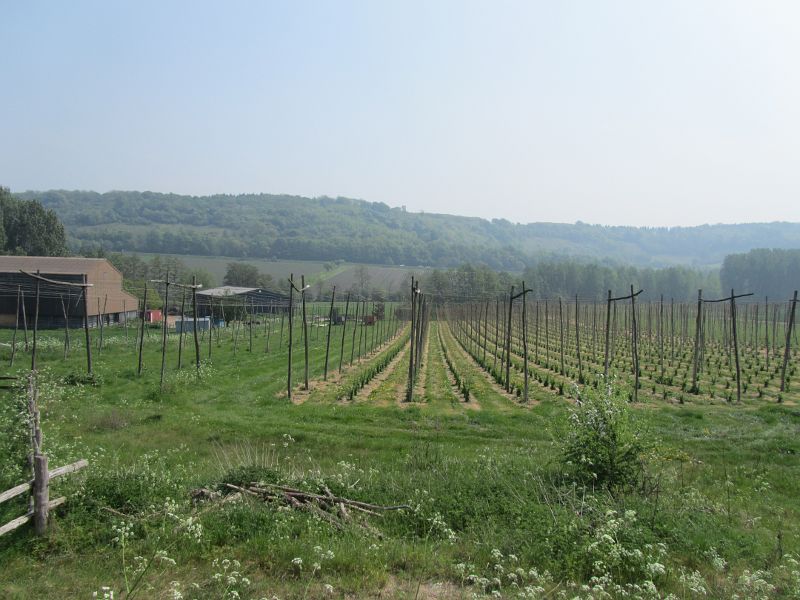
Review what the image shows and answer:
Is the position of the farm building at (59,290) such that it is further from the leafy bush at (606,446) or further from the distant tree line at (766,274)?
the distant tree line at (766,274)

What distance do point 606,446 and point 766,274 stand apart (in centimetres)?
14771

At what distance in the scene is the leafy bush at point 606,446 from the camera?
28.9 feet

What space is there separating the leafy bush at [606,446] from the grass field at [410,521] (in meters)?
0.17

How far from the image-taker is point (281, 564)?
6383 millimetres

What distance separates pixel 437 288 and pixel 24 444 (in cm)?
7711

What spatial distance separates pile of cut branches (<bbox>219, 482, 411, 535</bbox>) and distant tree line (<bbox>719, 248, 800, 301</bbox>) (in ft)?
469

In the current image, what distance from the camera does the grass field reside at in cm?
599

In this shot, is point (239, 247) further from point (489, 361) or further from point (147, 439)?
point (147, 439)

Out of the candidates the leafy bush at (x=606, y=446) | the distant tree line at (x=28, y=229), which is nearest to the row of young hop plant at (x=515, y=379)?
the leafy bush at (x=606, y=446)

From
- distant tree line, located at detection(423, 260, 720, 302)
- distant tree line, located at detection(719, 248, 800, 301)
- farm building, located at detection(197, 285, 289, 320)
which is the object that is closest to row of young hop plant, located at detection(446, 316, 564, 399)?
farm building, located at detection(197, 285, 289, 320)

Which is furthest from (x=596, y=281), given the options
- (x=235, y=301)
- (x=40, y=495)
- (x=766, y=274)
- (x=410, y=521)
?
(x=40, y=495)

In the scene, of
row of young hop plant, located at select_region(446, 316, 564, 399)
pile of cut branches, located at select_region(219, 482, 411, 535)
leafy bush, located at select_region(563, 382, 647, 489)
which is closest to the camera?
pile of cut branches, located at select_region(219, 482, 411, 535)

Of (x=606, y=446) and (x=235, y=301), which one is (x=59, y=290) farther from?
(x=606, y=446)

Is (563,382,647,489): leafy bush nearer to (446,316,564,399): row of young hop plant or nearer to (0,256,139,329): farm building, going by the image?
(446,316,564,399): row of young hop plant
